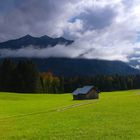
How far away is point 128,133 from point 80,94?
10048 cm

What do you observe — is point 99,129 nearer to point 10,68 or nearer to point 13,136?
point 13,136

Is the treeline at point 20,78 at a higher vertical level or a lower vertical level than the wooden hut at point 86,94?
higher

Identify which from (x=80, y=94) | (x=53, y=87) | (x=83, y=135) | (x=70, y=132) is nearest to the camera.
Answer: (x=83, y=135)

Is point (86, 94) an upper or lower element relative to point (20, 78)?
lower

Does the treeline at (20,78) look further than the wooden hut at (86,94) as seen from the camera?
Yes

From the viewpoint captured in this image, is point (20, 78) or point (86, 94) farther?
point (20, 78)

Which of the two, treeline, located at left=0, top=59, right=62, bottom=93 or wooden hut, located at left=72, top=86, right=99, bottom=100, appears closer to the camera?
wooden hut, located at left=72, top=86, right=99, bottom=100

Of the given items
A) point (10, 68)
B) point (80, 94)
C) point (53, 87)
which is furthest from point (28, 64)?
point (80, 94)

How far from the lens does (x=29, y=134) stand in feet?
95.9

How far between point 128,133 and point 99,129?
12.6 feet

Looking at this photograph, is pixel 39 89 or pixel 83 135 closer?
pixel 83 135

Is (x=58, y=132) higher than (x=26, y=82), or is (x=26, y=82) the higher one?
(x=26, y=82)

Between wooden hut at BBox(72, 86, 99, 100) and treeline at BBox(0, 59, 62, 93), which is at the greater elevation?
treeline at BBox(0, 59, 62, 93)

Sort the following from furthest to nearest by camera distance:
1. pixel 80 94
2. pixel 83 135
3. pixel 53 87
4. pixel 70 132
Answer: pixel 53 87
pixel 80 94
pixel 70 132
pixel 83 135
